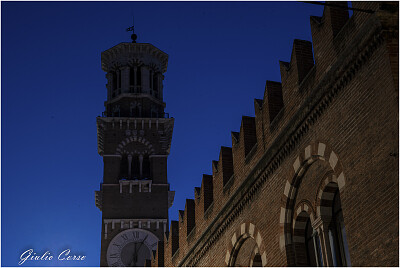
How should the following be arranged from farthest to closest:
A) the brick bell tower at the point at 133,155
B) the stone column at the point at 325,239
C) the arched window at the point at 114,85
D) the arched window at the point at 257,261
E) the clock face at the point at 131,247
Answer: the arched window at the point at 114,85 < the brick bell tower at the point at 133,155 < the clock face at the point at 131,247 < the arched window at the point at 257,261 < the stone column at the point at 325,239

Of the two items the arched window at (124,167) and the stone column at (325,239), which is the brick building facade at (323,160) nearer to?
the stone column at (325,239)

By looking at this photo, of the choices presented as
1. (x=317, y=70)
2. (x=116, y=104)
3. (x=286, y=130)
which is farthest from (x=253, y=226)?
(x=116, y=104)

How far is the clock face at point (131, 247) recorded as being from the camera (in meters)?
44.9

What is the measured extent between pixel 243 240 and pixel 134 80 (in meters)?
33.9

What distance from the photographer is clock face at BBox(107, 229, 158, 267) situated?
147ft

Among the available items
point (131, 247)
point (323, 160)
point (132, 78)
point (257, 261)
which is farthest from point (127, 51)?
point (323, 160)

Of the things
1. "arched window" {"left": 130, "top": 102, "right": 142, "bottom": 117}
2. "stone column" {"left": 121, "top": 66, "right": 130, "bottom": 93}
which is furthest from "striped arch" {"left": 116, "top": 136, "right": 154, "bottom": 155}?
"stone column" {"left": 121, "top": 66, "right": 130, "bottom": 93}

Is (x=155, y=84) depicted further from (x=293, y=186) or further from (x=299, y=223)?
(x=299, y=223)

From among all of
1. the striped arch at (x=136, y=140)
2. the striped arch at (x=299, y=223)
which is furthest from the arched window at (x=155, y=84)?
the striped arch at (x=299, y=223)

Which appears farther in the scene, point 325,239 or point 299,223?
point 299,223

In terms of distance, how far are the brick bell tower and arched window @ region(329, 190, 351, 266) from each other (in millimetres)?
31843

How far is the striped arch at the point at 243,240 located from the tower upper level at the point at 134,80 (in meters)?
31.6

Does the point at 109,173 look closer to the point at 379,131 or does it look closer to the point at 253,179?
the point at 253,179

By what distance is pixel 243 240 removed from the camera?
61.7ft
